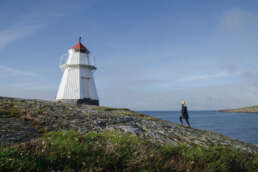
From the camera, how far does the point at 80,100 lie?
1394 inches

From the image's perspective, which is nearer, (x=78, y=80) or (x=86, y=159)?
(x=86, y=159)

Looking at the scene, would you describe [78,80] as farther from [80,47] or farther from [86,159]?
[86,159]

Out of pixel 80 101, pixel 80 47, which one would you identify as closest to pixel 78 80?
pixel 80 101

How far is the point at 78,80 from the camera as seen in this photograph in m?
36.8

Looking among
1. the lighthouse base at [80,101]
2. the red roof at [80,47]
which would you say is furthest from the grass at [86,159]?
the red roof at [80,47]

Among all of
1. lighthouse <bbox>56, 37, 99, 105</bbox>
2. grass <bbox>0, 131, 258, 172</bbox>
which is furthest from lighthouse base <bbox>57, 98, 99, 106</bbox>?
grass <bbox>0, 131, 258, 172</bbox>

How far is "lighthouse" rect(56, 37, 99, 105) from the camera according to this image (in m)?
35.8

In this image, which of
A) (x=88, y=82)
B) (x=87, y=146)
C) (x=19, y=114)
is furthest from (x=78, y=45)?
(x=87, y=146)

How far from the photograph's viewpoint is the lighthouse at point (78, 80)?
35.8 m

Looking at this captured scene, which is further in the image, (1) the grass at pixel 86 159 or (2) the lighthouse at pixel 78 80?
(2) the lighthouse at pixel 78 80

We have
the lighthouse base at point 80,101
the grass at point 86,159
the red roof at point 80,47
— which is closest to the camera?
the grass at point 86,159

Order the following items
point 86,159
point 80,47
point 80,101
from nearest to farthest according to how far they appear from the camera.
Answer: point 86,159 < point 80,101 < point 80,47

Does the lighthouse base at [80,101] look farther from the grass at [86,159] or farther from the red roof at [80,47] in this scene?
the grass at [86,159]

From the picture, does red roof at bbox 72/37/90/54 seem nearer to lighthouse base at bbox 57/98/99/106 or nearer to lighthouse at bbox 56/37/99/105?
lighthouse at bbox 56/37/99/105
